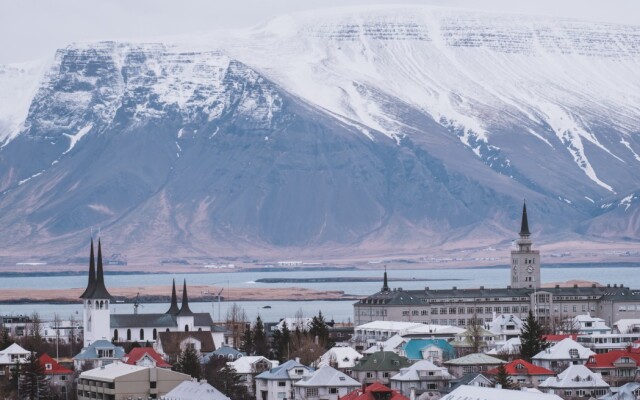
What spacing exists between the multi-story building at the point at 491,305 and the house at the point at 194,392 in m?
61.6

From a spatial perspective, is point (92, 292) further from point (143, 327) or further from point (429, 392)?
point (429, 392)

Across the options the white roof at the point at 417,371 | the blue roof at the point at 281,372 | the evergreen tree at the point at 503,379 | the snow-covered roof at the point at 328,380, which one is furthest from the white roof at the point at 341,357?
the evergreen tree at the point at 503,379

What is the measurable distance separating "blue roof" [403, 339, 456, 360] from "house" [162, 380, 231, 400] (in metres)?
17.1

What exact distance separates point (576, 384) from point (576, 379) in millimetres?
295

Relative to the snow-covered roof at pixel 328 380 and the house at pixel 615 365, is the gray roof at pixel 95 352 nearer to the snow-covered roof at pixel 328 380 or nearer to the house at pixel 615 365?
the snow-covered roof at pixel 328 380

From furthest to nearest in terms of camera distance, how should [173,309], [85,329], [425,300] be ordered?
[425,300]
[173,309]
[85,329]

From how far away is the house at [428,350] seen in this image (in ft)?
309

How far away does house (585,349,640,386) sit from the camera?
8438cm

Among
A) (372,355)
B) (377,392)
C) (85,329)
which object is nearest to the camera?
(377,392)

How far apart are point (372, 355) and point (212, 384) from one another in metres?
8.61

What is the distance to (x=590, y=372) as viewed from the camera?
258ft

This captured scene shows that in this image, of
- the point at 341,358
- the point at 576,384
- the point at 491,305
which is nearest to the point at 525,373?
the point at 576,384

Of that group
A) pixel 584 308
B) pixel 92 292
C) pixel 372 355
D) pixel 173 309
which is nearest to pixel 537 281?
pixel 584 308

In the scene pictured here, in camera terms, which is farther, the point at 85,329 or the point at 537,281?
the point at 537,281
